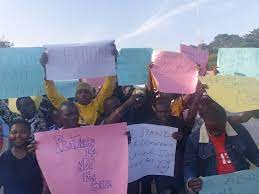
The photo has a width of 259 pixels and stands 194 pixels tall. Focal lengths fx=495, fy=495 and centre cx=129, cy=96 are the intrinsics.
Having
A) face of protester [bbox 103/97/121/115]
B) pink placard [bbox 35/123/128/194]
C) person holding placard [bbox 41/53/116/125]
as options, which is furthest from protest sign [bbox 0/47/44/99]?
pink placard [bbox 35/123/128/194]

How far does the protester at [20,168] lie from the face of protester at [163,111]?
1.37 metres

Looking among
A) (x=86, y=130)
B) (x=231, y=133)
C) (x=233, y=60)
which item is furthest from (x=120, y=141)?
(x=233, y=60)

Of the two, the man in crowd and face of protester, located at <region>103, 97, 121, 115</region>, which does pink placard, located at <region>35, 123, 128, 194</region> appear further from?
the man in crowd

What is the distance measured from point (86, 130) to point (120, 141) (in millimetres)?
346

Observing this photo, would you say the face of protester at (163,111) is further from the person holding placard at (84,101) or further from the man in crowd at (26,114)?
the man in crowd at (26,114)

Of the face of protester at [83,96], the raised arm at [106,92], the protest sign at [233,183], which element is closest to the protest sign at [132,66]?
the raised arm at [106,92]

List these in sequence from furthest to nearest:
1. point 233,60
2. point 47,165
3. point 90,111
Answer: point 233,60 → point 90,111 → point 47,165

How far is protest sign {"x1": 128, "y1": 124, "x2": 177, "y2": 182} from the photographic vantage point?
5090 mm

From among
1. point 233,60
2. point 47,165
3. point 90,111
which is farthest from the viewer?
point 233,60

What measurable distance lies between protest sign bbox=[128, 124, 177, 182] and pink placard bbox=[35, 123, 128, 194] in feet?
1.46

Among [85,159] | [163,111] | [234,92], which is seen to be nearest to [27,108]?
[85,159]

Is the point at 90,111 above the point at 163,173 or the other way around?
above

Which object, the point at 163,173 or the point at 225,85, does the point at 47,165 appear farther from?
the point at 225,85

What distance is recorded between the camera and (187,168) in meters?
4.50
